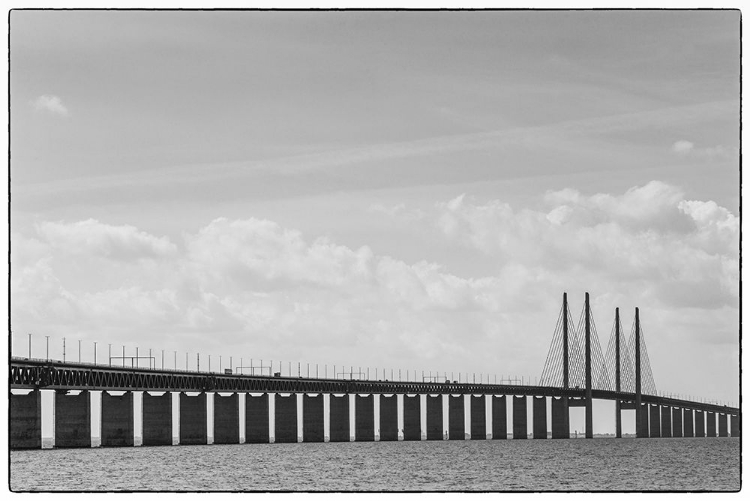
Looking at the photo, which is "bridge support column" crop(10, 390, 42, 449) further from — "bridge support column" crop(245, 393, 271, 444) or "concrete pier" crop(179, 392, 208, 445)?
"bridge support column" crop(245, 393, 271, 444)

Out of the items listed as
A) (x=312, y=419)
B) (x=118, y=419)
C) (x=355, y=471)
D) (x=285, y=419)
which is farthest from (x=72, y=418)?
(x=312, y=419)

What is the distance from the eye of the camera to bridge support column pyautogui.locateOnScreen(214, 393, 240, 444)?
557ft

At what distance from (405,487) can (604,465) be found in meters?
35.8

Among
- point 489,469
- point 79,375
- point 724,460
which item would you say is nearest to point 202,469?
point 489,469

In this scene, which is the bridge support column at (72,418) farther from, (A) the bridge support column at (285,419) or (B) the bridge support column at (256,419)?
(A) the bridge support column at (285,419)

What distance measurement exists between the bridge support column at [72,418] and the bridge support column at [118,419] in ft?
23.6

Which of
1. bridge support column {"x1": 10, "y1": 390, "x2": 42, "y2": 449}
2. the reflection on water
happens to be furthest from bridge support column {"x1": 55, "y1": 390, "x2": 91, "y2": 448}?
bridge support column {"x1": 10, "y1": 390, "x2": 42, "y2": 449}

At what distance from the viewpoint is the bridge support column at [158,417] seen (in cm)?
15525

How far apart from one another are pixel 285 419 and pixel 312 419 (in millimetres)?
5884

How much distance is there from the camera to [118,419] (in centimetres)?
14812

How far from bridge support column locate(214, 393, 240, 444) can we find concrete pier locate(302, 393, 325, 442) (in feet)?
45.0

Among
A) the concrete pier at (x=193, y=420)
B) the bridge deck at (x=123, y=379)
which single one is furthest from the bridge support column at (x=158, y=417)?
the concrete pier at (x=193, y=420)

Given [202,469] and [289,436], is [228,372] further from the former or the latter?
[202,469]

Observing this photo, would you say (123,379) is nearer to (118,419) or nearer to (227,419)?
(118,419)
